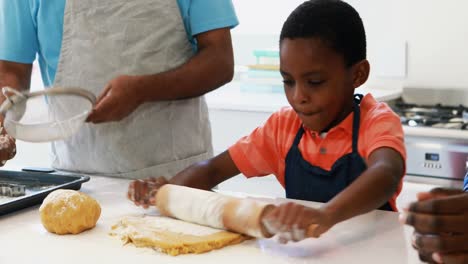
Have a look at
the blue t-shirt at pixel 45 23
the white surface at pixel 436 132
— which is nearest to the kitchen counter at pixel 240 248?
the blue t-shirt at pixel 45 23

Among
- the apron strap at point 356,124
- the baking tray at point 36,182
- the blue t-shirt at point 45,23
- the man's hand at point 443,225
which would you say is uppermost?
the blue t-shirt at point 45,23

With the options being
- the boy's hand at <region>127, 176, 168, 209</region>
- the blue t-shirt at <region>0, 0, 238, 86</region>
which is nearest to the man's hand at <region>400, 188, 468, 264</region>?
the boy's hand at <region>127, 176, 168, 209</region>

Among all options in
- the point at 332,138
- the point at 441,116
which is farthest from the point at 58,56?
the point at 441,116

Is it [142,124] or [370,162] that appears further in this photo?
[142,124]

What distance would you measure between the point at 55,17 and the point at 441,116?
1.39 meters

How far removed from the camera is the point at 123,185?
150cm

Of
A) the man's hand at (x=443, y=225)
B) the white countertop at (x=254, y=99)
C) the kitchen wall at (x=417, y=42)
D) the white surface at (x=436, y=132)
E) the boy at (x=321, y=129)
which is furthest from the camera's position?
the kitchen wall at (x=417, y=42)

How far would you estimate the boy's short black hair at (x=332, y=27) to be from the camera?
1.32 meters

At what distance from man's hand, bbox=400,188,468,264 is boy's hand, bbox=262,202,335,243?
20 centimetres

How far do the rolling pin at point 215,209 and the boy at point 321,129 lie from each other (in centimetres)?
7

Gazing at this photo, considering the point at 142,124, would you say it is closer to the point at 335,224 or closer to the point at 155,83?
the point at 155,83

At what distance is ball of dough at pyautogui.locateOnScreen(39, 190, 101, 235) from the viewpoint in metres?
1.15

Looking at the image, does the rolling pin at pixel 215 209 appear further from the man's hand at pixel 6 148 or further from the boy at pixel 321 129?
the man's hand at pixel 6 148

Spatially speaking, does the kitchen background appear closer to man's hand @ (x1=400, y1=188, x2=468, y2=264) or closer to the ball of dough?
the ball of dough
